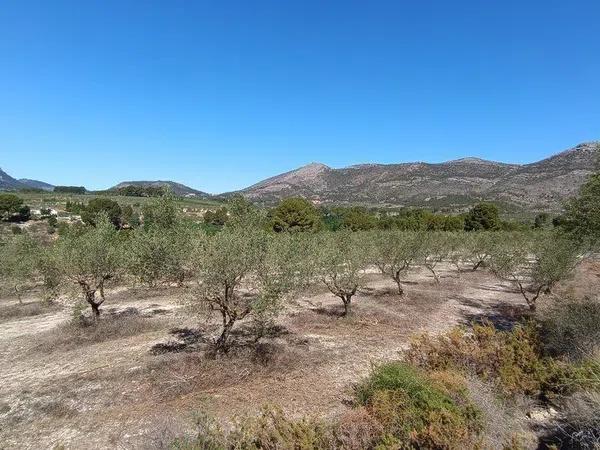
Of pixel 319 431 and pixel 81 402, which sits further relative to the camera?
pixel 81 402

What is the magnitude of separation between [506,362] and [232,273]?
10.9 m

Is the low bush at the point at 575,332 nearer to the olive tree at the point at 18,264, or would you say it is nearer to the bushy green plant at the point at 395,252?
the bushy green plant at the point at 395,252

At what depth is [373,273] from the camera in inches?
1831

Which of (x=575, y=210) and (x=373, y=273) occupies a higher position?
(x=575, y=210)

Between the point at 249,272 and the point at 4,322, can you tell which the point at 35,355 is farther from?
the point at 249,272

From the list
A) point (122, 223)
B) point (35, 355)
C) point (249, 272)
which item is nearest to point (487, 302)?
point (249, 272)

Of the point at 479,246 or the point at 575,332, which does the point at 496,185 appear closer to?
the point at 479,246

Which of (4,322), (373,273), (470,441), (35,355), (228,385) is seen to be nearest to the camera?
(470,441)

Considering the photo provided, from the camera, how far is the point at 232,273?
16109 millimetres

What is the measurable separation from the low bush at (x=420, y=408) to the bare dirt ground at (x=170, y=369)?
102 inches

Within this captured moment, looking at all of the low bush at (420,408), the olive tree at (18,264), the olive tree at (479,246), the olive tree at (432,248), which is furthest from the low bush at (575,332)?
the olive tree at (18,264)

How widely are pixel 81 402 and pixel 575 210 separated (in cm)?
2578

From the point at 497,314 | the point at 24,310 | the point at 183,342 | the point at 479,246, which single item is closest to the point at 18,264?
the point at 24,310

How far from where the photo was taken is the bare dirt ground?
1225 cm
